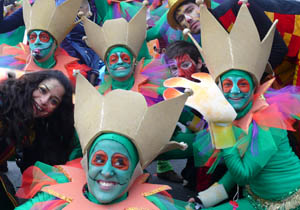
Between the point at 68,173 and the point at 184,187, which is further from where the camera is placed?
the point at 184,187

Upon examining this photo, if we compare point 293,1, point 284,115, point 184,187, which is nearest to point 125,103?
point 284,115

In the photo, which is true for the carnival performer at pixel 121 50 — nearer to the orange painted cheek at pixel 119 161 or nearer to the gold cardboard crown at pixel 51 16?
the gold cardboard crown at pixel 51 16

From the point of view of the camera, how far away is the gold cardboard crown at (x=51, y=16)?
2996mm

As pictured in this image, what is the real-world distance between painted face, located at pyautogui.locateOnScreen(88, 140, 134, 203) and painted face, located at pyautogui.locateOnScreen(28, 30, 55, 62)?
1639 millimetres

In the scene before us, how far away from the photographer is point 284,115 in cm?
192

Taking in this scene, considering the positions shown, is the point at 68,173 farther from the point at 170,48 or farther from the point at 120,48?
the point at 170,48

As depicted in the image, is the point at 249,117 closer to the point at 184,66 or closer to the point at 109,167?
the point at 109,167

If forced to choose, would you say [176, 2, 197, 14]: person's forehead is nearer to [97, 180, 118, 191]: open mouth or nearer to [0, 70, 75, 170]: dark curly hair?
[0, 70, 75, 170]: dark curly hair

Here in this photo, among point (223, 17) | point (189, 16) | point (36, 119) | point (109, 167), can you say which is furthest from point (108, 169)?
point (189, 16)

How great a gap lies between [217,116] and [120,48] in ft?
4.05

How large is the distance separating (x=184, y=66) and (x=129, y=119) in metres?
1.38

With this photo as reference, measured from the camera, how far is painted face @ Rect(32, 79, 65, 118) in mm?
2141

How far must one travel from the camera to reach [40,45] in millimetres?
3004

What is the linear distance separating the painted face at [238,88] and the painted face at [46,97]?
106cm
